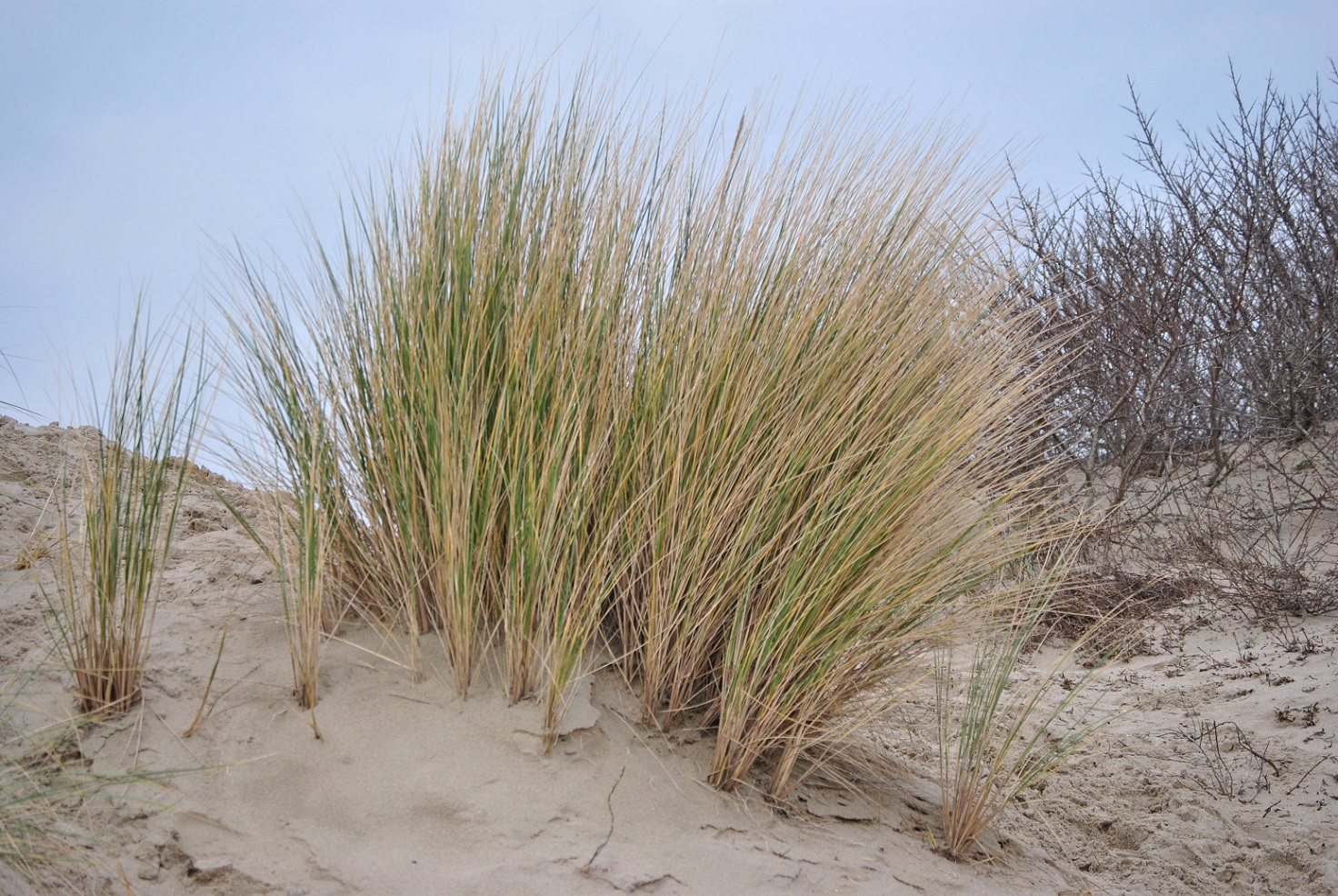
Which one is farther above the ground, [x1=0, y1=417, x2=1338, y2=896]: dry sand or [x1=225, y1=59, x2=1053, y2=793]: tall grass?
[x1=225, y1=59, x2=1053, y2=793]: tall grass

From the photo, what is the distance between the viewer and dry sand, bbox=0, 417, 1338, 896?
71.4 inches

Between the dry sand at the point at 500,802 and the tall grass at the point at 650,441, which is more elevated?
the tall grass at the point at 650,441

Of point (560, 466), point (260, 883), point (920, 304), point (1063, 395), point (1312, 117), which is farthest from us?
point (1312, 117)

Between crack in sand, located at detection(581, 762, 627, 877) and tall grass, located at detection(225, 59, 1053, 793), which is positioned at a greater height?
tall grass, located at detection(225, 59, 1053, 793)

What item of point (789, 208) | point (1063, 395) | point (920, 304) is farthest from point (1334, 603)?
point (789, 208)

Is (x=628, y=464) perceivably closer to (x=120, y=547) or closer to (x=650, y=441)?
(x=650, y=441)

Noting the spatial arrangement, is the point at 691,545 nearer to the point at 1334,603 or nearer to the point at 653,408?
the point at 653,408

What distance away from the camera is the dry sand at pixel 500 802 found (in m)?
1.81

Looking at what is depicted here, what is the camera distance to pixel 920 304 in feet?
8.64

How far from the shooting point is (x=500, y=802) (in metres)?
1.96

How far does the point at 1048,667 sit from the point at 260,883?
3.41 m

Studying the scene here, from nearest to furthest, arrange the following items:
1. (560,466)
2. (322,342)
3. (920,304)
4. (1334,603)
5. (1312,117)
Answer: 1. (560,466)
2. (322,342)
3. (920,304)
4. (1334,603)
5. (1312,117)

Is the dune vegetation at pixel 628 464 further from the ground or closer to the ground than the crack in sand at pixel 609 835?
further from the ground

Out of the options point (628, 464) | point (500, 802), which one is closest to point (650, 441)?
point (628, 464)
